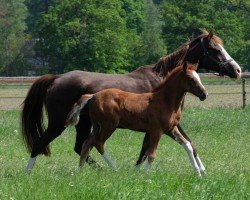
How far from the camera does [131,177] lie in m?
7.93

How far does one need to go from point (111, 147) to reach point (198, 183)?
218 inches

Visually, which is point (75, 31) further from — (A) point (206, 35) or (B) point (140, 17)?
(A) point (206, 35)

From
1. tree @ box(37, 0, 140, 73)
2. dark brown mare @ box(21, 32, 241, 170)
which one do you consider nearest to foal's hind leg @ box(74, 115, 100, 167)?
dark brown mare @ box(21, 32, 241, 170)

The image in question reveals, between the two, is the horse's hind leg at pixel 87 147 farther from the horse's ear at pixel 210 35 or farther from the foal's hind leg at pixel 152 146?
the horse's ear at pixel 210 35

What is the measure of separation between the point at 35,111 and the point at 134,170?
3.00m

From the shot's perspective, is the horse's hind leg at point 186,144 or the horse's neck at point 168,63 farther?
the horse's neck at point 168,63

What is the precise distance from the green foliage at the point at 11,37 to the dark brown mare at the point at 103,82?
60130 millimetres

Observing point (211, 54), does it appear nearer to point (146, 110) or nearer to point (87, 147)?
point (146, 110)

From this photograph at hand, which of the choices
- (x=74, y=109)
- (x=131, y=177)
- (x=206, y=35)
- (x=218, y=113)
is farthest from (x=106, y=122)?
(x=218, y=113)

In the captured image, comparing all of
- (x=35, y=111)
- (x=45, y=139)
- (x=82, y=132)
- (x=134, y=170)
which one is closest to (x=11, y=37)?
(x=35, y=111)

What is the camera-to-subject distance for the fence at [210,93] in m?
24.0

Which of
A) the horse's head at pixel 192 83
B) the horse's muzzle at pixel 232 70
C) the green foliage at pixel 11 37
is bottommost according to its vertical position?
the green foliage at pixel 11 37

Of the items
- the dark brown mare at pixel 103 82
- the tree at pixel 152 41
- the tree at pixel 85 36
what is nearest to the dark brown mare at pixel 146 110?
the dark brown mare at pixel 103 82

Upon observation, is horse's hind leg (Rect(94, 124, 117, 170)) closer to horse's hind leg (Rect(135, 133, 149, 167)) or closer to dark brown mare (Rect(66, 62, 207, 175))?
dark brown mare (Rect(66, 62, 207, 175))
